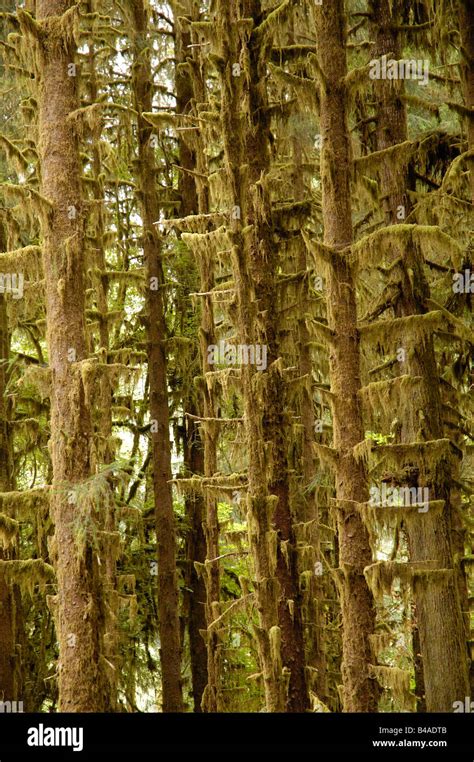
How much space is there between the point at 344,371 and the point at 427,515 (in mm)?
2065

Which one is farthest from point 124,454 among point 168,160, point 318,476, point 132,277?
point 318,476

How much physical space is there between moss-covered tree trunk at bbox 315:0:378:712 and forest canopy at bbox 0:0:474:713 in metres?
0.02

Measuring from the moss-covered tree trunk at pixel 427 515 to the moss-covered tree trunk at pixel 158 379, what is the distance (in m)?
4.68

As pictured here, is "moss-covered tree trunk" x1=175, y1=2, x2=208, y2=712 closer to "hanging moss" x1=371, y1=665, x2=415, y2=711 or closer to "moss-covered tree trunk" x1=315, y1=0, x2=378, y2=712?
"moss-covered tree trunk" x1=315, y1=0, x2=378, y2=712

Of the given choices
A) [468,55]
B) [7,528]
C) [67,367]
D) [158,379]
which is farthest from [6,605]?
[468,55]

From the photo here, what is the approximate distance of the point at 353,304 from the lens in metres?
9.46

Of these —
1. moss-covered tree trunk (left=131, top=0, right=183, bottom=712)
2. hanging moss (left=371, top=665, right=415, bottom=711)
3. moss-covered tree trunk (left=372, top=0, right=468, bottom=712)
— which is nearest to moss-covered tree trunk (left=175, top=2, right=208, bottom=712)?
moss-covered tree trunk (left=131, top=0, right=183, bottom=712)

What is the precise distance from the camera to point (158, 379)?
49.0 feet

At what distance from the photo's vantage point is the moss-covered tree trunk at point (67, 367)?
8.23 m

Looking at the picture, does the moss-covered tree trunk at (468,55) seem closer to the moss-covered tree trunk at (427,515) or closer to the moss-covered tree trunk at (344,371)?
the moss-covered tree trunk at (427,515)

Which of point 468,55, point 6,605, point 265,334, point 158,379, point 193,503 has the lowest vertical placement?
point 6,605

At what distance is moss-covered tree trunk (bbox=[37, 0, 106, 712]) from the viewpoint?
27.0ft

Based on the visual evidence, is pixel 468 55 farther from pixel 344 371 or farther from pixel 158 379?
pixel 158 379

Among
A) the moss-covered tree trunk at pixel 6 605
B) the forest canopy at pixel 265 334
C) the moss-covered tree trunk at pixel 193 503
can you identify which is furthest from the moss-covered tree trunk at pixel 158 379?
the moss-covered tree trunk at pixel 6 605
